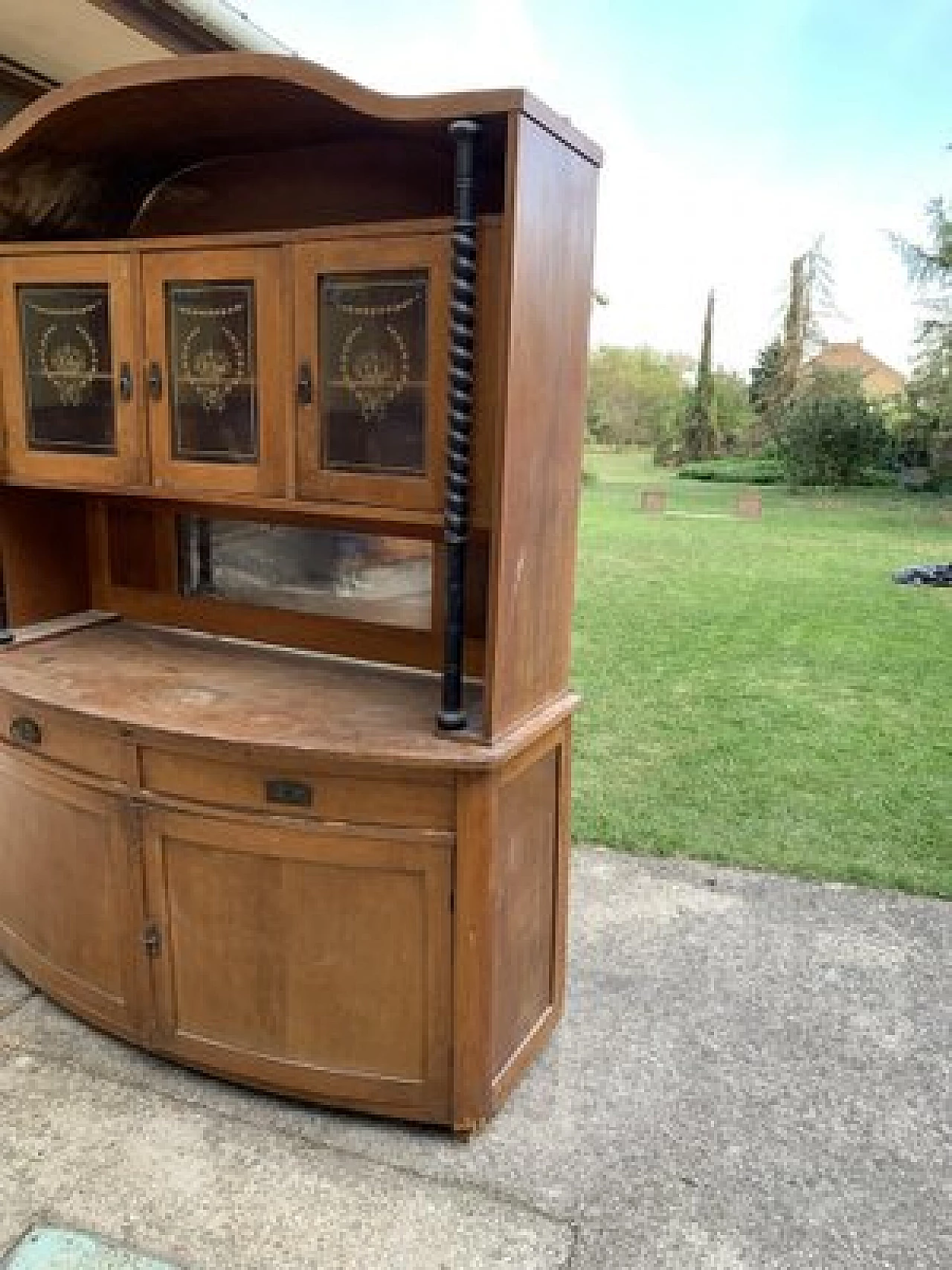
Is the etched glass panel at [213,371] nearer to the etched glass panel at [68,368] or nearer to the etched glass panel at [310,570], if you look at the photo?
the etched glass panel at [68,368]

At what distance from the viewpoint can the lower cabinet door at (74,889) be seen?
81.7 inches

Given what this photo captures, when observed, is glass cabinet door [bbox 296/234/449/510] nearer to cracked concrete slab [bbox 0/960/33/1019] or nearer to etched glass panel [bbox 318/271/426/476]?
etched glass panel [bbox 318/271/426/476]

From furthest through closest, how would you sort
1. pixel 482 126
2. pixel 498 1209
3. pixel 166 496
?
pixel 166 496, pixel 498 1209, pixel 482 126

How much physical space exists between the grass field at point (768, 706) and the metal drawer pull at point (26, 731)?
1973 mm

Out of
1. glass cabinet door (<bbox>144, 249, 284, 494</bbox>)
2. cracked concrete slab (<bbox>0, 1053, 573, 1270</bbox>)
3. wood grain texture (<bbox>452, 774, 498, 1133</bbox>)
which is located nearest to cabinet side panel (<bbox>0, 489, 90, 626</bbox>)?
glass cabinet door (<bbox>144, 249, 284, 494</bbox>)

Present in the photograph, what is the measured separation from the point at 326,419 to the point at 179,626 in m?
0.93

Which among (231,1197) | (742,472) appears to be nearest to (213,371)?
(231,1197)

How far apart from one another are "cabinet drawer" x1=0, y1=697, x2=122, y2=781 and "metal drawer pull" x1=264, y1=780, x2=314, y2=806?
0.35 metres

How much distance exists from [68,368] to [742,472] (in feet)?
52.4

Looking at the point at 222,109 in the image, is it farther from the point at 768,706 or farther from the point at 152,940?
the point at 768,706

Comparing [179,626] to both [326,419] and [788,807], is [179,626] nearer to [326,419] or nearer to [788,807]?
[326,419]

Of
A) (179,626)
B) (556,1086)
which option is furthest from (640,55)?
(556,1086)

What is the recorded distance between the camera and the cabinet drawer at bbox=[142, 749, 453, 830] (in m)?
1.81

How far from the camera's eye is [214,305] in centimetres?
196
